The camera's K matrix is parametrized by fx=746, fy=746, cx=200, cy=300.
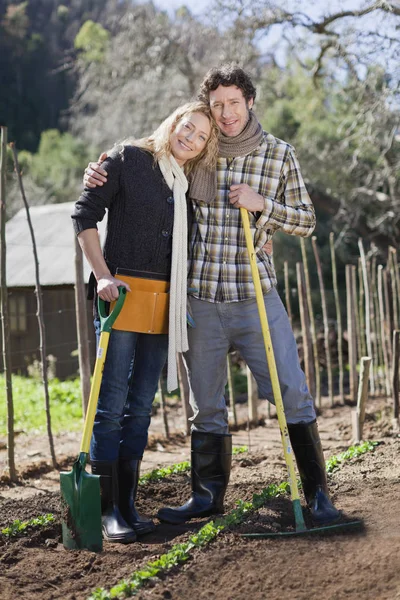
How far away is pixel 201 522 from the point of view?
11.1ft

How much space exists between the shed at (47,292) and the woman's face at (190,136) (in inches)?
277

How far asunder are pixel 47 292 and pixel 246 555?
8.62 meters

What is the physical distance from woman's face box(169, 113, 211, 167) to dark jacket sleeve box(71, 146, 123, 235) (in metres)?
0.26

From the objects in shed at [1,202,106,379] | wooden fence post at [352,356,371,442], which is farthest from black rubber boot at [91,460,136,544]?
shed at [1,202,106,379]

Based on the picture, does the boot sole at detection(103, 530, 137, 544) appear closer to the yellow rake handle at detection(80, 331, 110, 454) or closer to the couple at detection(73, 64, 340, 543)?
the couple at detection(73, 64, 340, 543)

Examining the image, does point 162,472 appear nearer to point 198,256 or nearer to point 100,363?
point 100,363

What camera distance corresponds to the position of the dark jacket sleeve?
127 inches

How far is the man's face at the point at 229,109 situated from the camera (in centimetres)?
329


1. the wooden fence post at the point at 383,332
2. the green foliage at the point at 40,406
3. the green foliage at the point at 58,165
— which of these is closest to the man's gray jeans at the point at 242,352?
the wooden fence post at the point at 383,332

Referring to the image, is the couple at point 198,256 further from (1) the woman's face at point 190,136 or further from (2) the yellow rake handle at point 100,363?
(2) the yellow rake handle at point 100,363

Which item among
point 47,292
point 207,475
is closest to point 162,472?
point 207,475

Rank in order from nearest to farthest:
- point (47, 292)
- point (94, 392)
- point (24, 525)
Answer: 1. point (94, 392)
2. point (24, 525)
3. point (47, 292)

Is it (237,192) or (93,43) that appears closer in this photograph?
(237,192)

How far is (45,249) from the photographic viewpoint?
11195 mm
